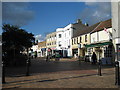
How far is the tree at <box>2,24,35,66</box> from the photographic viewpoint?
17.3 m

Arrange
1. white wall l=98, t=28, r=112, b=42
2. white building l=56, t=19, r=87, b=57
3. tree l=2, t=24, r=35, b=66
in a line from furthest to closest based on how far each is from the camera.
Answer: white building l=56, t=19, r=87, b=57, white wall l=98, t=28, r=112, b=42, tree l=2, t=24, r=35, b=66

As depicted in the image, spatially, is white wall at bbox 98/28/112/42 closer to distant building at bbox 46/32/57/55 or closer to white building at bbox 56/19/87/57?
white building at bbox 56/19/87/57

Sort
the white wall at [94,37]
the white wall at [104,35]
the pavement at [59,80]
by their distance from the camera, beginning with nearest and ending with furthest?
the pavement at [59,80], the white wall at [104,35], the white wall at [94,37]

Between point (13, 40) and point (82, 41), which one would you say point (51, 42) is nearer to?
point (82, 41)

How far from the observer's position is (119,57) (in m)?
17.3

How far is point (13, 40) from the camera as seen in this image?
696 inches

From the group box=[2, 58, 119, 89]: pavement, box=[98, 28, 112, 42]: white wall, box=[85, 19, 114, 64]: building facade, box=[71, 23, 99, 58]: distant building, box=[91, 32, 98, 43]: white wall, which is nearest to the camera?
box=[2, 58, 119, 89]: pavement

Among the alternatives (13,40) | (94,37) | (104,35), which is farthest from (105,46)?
(13,40)

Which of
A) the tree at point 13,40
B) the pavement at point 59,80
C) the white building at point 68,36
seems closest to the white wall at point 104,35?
the tree at point 13,40

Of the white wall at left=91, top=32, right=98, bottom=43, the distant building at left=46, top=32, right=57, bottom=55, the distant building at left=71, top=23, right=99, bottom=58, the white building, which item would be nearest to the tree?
the white wall at left=91, top=32, right=98, bottom=43

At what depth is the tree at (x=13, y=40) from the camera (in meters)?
17.3

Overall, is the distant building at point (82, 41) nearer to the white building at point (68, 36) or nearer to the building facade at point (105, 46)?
the white building at point (68, 36)

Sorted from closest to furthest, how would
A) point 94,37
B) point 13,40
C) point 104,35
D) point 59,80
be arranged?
point 59,80 → point 13,40 → point 104,35 → point 94,37

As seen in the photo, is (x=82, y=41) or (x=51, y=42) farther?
(x=51, y=42)
